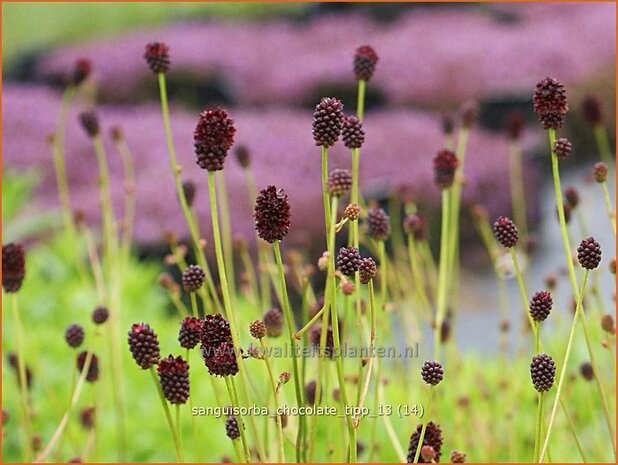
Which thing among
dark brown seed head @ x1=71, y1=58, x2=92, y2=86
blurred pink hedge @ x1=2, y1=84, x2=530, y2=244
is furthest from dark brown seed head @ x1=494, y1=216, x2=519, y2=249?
blurred pink hedge @ x1=2, y1=84, x2=530, y2=244

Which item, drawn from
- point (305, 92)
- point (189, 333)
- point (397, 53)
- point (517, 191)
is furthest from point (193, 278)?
point (397, 53)

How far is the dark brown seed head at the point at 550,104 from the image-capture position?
537 mm

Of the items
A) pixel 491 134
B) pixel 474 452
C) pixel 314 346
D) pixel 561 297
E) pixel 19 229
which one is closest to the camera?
pixel 314 346

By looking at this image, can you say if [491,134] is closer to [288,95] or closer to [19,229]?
[288,95]

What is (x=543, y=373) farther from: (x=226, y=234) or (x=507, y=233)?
(x=226, y=234)

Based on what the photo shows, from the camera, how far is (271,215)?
1.53 feet

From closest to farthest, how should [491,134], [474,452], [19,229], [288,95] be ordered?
[474,452] < [19,229] < [491,134] < [288,95]

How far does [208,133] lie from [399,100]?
8.92 feet

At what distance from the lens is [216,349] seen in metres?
0.49

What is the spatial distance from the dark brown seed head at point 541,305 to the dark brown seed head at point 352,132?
0.14 meters

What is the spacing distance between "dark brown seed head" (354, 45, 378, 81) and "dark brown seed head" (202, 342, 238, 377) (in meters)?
0.29

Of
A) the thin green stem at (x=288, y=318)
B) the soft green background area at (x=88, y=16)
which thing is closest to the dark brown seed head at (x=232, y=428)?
the thin green stem at (x=288, y=318)

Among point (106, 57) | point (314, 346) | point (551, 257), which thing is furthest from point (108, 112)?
point (314, 346)

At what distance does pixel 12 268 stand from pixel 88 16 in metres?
3.98
